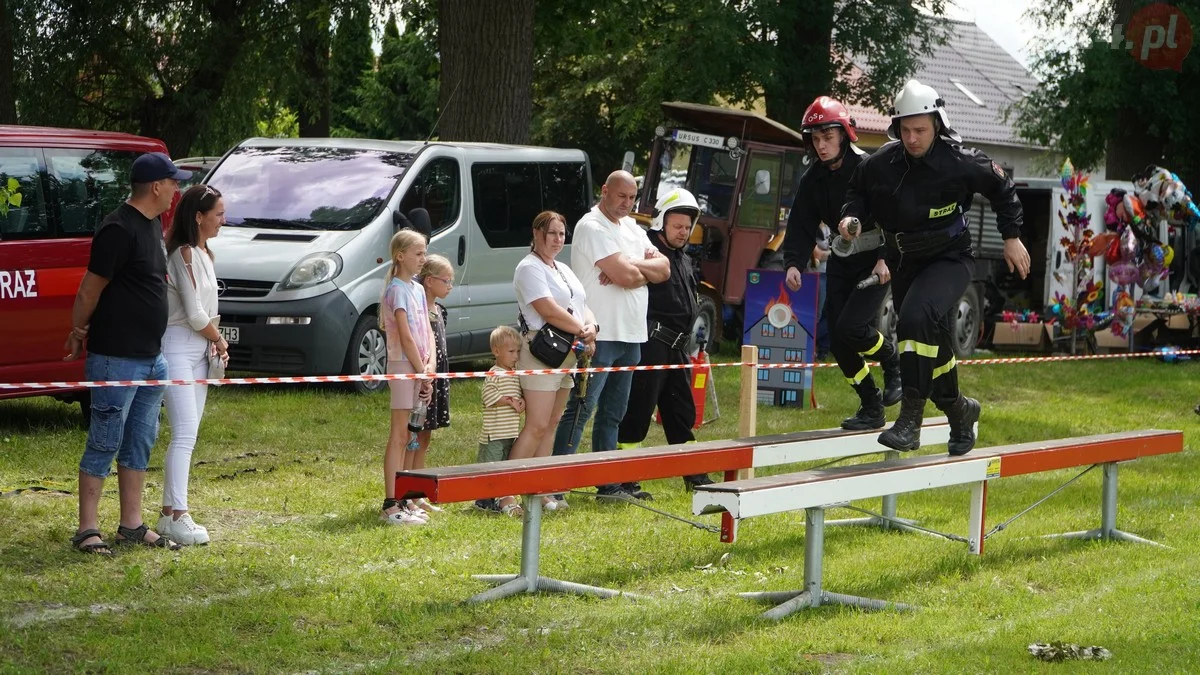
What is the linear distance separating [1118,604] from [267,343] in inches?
311

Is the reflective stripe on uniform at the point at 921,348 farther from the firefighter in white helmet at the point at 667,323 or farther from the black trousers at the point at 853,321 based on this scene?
the firefighter in white helmet at the point at 667,323

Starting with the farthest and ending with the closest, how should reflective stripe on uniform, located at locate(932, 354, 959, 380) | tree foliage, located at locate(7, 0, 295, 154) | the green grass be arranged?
tree foliage, located at locate(7, 0, 295, 154), reflective stripe on uniform, located at locate(932, 354, 959, 380), the green grass

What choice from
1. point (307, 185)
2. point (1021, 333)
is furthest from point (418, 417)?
point (1021, 333)

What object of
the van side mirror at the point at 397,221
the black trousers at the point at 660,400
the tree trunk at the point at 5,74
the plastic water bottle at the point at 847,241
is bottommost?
the black trousers at the point at 660,400

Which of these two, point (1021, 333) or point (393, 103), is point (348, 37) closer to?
point (1021, 333)

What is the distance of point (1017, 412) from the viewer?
1480 centimetres

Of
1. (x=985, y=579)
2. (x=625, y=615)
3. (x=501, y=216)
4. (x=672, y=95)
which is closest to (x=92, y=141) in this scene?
(x=501, y=216)

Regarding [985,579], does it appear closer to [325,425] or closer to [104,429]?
[104,429]

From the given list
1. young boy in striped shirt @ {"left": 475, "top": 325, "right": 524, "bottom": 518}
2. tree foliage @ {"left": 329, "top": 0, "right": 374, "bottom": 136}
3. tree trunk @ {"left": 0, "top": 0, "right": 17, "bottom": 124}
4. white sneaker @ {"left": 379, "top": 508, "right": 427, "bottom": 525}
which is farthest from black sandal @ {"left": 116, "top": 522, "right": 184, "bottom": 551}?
tree foliage @ {"left": 329, "top": 0, "right": 374, "bottom": 136}

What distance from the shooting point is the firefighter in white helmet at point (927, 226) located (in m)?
7.57

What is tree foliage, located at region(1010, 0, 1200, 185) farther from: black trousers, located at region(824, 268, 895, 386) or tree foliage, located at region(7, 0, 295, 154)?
black trousers, located at region(824, 268, 895, 386)

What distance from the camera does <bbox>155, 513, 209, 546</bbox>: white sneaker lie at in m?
7.52

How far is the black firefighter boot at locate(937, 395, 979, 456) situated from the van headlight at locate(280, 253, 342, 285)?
659 cm

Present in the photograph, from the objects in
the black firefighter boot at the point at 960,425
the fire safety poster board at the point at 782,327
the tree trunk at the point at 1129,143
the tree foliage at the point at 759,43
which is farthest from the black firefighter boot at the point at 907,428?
the tree trunk at the point at 1129,143
